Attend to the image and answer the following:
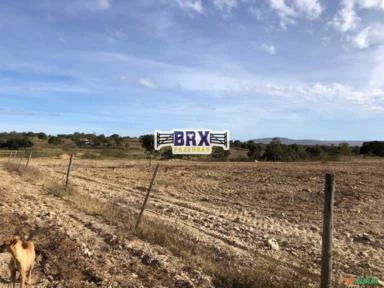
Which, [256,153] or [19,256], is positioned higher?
[256,153]

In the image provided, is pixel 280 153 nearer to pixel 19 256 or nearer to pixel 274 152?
pixel 274 152

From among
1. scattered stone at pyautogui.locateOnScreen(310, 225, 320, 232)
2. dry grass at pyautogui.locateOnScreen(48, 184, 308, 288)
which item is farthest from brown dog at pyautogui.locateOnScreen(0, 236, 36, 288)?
scattered stone at pyautogui.locateOnScreen(310, 225, 320, 232)

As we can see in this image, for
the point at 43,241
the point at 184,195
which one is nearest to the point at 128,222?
the point at 43,241

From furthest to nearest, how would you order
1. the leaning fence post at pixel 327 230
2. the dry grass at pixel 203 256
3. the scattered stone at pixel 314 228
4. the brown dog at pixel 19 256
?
the scattered stone at pixel 314 228 → the dry grass at pixel 203 256 → the brown dog at pixel 19 256 → the leaning fence post at pixel 327 230

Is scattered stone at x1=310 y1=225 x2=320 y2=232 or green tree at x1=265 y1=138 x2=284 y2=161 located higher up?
green tree at x1=265 y1=138 x2=284 y2=161

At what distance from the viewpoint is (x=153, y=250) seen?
8828 mm

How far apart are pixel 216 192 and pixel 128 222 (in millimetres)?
9783

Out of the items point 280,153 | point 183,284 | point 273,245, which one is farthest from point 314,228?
point 280,153

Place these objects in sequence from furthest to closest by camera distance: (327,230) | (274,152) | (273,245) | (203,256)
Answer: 1. (274,152)
2. (273,245)
3. (203,256)
4. (327,230)

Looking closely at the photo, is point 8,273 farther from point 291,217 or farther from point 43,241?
A: point 291,217

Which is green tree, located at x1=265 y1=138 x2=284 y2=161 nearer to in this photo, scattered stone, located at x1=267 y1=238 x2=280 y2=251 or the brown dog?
scattered stone, located at x1=267 y1=238 x2=280 y2=251

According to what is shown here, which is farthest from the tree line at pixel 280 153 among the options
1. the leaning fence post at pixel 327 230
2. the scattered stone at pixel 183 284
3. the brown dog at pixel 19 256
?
the leaning fence post at pixel 327 230

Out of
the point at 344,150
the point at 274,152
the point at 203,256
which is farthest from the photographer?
the point at 344,150

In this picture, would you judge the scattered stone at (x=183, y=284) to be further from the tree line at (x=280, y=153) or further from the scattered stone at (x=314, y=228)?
the tree line at (x=280, y=153)
